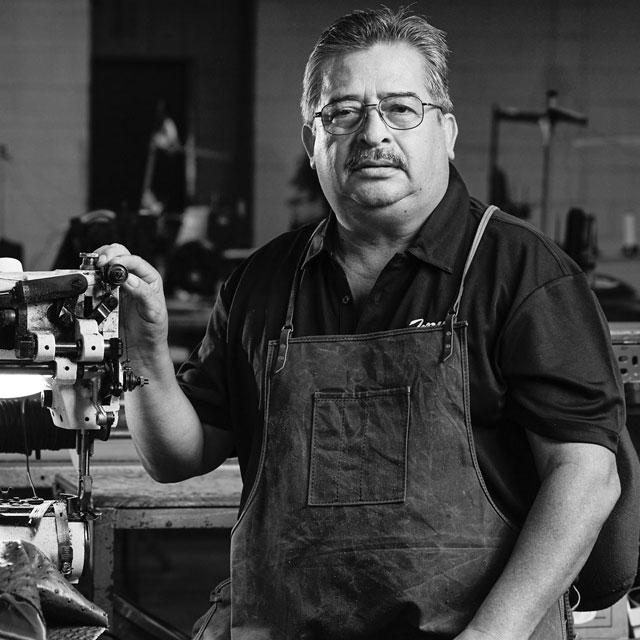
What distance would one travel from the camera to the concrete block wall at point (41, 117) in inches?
228

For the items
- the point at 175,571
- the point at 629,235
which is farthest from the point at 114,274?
the point at 629,235

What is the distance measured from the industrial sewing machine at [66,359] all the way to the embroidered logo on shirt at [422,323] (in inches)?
15.9

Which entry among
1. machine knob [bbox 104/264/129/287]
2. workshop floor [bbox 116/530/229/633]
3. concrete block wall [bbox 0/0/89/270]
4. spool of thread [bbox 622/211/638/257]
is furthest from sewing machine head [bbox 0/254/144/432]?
spool of thread [bbox 622/211/638/257]

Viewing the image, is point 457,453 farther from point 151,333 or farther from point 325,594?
point 151,333

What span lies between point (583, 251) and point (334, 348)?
3.11 m

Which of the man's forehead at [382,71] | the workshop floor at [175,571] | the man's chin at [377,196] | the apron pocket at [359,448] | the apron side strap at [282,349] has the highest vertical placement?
the man's forehead at [382,71]

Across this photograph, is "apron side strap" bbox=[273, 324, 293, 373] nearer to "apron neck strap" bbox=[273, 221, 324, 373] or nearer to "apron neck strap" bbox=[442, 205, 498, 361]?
"apron neck strap" bbox=[273, 221, 324, 373]

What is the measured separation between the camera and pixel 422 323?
1.53m

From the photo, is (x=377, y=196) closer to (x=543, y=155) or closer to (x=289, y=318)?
(x=289, y=318)

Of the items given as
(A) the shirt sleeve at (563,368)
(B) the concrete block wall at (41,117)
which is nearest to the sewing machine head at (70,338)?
(A) the shirt sleeve at (563,368)

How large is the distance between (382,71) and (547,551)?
72 centimetres

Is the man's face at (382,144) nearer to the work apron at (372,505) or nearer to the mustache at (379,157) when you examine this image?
the mustache at (379,157)

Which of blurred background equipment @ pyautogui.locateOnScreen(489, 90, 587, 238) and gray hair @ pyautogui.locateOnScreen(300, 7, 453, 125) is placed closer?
gray hair @ pyautogui.locateOnScreen(300, 7, 453, 125)

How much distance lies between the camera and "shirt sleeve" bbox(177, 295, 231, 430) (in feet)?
5.66
